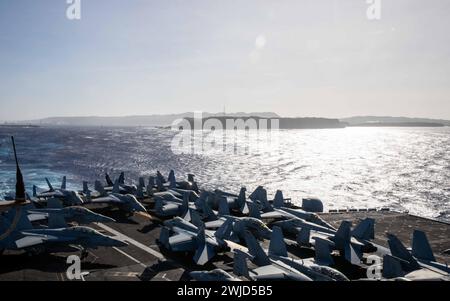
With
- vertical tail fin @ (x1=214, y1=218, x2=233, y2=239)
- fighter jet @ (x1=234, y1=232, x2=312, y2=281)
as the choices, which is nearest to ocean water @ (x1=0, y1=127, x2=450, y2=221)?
vertical tail fin @ (x1=214, y1=218, x2=233, y2=239)

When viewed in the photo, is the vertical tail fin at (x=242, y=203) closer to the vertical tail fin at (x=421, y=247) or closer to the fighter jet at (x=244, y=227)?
the fighter jet at (x=244, y=227)

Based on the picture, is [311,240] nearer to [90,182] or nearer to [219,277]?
[219,277]

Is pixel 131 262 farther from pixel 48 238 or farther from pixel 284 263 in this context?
pixel 284 263

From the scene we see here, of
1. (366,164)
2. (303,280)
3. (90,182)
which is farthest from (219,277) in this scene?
(366,164)

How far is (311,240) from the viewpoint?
4106 cm

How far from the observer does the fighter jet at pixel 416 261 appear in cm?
2939

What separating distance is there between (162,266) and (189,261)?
3049 millimetres

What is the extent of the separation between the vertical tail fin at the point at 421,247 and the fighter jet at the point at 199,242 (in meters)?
18.1

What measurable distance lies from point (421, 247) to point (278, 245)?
13046 millimetres

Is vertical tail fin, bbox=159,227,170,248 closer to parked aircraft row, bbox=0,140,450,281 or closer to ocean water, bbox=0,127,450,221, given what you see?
parked aircraft row, bbox=0,140,450,281

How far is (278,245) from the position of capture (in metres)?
34.3

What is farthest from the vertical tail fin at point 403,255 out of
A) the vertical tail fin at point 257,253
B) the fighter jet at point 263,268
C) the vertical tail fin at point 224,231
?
the vertical tail fin at point 224,231

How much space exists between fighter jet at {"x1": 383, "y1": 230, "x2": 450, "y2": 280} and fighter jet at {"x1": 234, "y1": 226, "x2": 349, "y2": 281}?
4814 mm

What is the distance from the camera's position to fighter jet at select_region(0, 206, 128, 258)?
118ft
